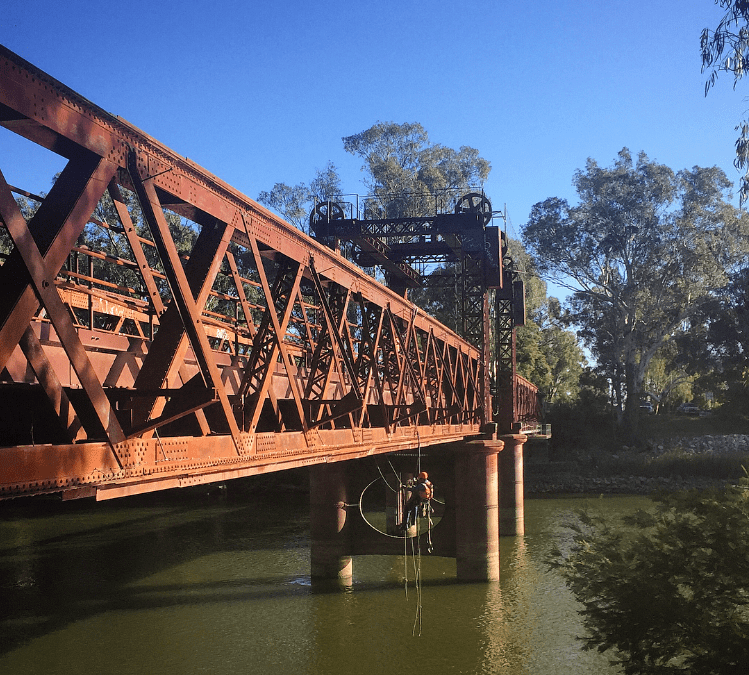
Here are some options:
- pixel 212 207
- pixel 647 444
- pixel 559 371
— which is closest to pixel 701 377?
pixel 647 444

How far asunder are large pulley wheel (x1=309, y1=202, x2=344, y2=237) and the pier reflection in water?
37.7 feet

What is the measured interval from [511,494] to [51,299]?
28373 millimetres

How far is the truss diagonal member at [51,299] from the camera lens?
4.64 m

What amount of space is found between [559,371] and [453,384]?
54.9 meters

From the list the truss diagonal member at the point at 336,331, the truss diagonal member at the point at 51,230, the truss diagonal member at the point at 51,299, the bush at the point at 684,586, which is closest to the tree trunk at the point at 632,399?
the bush at the point at 684,586

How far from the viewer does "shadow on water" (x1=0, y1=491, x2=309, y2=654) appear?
20.0m

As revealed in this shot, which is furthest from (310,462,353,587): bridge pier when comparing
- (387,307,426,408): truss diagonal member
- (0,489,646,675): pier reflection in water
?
(387,307,426,408): truss diagonal member

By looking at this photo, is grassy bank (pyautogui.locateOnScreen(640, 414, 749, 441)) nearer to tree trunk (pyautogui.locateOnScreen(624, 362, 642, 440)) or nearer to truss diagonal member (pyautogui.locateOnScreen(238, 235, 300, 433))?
tree trunk (pyautogui.locateOnScreen(624, 362, 642, 440))

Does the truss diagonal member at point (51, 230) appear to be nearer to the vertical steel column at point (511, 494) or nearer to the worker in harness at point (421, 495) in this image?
the worker in harness at point (421, 495)

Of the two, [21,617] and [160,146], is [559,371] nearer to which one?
[21,617]

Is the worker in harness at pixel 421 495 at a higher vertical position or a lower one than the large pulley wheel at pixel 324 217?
lower

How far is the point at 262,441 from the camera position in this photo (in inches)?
330

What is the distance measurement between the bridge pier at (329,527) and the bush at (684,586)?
1119cm

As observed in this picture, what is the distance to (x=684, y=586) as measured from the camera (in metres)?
9.69
